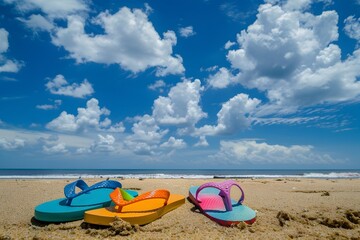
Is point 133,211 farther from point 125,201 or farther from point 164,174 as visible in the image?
→ point 164,174

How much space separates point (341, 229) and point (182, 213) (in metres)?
2.71

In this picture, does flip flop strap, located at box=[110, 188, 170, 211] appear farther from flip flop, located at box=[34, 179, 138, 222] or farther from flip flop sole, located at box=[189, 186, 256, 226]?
flip flop sole, located at box=[189, 186, 256, 226]

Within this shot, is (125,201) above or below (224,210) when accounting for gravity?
above

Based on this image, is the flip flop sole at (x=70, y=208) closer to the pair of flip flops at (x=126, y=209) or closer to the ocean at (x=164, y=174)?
the pair of flip flops at (x=126, y=209)

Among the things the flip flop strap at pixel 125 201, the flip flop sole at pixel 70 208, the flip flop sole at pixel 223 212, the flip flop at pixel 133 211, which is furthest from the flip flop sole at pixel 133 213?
the flip flop sole at pixel 223 212

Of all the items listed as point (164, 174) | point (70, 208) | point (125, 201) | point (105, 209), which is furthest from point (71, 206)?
point (164, 174)

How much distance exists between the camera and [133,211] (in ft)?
13.9

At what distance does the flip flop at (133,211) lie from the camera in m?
3.84

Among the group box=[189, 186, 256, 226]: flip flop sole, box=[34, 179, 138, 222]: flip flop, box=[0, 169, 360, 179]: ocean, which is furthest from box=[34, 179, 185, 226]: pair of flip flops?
box=[0, 169, 360, 179]: ocean

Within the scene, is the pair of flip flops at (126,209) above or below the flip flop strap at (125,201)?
below

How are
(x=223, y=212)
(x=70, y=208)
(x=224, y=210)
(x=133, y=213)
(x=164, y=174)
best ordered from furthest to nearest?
1. (x=164, y=174)
2. (x=224, y=210)
3. (x=223, y=212)
4. (x=70, y=208)
5. (x=133, y=213)

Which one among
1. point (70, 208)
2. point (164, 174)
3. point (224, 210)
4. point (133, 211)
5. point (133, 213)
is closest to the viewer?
point (133, 213)

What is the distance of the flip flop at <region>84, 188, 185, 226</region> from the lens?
3.84 meters

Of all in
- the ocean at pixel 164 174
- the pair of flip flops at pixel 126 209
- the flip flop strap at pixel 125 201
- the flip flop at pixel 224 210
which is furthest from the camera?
the ocean at pixel 164 174
